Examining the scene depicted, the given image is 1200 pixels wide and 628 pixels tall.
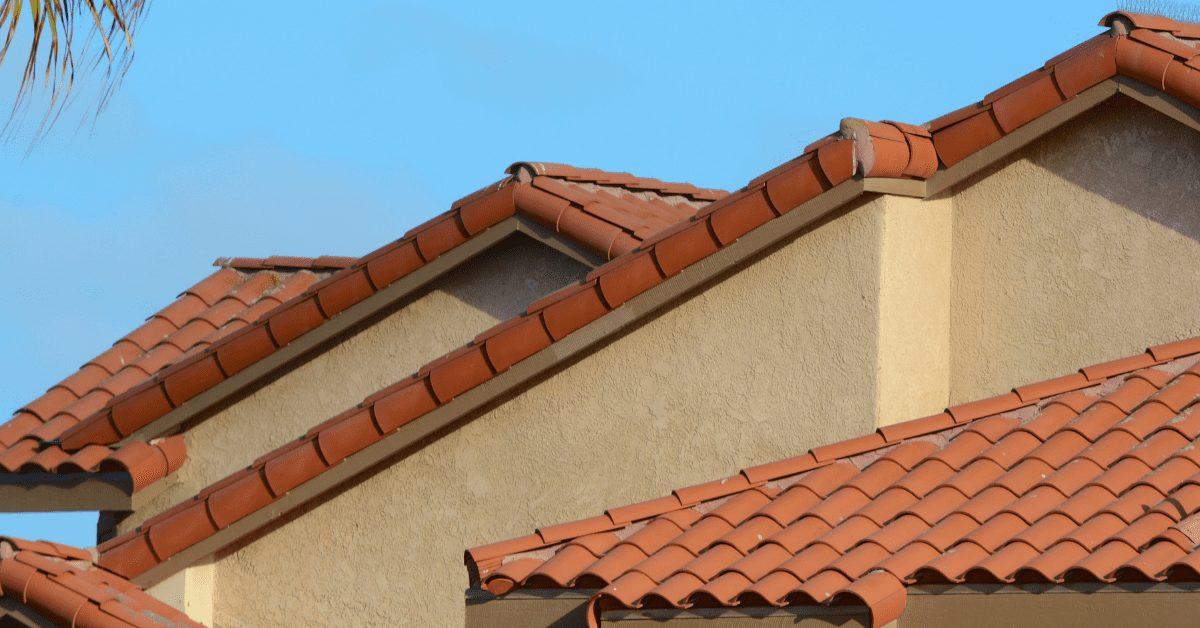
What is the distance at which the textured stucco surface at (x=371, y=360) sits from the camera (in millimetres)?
12258

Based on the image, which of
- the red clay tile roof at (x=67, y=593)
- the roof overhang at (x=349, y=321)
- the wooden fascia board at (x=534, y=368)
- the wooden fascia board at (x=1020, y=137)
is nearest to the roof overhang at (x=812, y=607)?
the wooden fascia board at (x=534, y=368)

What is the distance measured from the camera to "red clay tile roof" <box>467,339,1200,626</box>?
770 cm

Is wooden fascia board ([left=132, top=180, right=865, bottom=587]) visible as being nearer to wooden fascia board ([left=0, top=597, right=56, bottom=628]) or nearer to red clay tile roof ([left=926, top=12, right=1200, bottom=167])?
red clay tile roof ([left=926, top=12, right=1200, bottom=167])

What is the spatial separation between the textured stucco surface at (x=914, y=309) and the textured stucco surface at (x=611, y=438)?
0.11 m

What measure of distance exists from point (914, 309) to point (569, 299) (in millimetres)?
1932

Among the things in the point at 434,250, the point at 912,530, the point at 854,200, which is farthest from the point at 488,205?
the point at 912,530

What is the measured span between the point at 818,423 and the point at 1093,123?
2.30 metres

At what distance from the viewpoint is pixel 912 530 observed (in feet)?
27.3

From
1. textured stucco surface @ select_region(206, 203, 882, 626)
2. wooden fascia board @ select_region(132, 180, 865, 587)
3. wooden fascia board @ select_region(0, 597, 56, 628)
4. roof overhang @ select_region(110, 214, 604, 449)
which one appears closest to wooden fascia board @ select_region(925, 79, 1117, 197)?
textured stucco surface @ select_region(206, 203, 882, 626)

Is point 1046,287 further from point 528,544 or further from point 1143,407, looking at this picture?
point 528,544

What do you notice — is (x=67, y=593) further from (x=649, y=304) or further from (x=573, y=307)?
(x=649, y=304)

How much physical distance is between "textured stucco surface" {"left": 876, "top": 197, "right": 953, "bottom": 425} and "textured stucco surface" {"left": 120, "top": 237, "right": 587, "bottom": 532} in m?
2.64

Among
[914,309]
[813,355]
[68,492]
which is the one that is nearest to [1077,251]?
[914,309]

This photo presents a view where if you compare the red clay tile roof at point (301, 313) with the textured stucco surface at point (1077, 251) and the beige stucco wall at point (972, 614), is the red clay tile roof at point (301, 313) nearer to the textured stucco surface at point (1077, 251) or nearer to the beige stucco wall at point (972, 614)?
the textured stucco surface at point (1077, 251)
